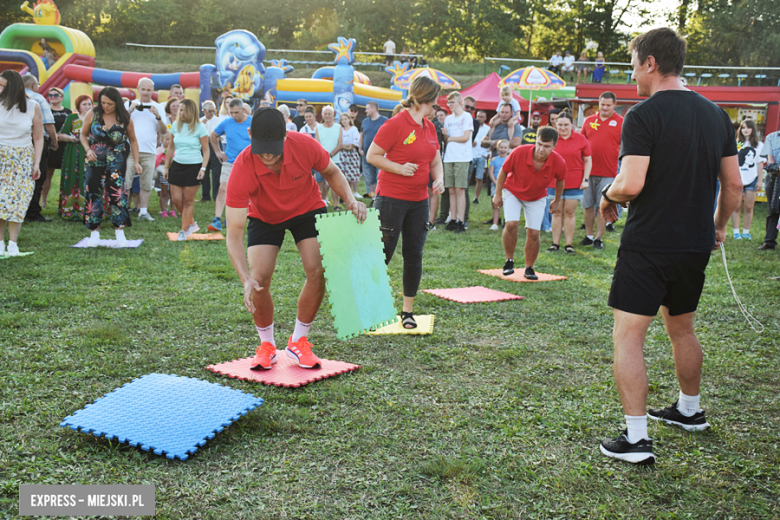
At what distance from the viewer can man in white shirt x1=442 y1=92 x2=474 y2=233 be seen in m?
10.7

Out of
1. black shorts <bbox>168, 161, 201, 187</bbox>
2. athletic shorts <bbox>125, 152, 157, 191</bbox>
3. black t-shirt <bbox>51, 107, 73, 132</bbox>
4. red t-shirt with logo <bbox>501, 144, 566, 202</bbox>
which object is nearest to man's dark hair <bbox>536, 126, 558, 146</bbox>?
red t-shirt with logo <bbox>501, 144, 566, 202</bbox>

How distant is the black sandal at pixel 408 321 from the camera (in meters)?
5.09

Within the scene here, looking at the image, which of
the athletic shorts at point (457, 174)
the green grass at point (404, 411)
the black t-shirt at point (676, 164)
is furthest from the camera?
the athletic shorts at point (457, 174)

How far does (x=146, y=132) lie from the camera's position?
9.98 meters

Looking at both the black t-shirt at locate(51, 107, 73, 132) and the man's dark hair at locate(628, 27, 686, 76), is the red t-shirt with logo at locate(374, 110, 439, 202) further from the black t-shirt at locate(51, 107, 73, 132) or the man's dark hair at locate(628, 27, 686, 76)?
the black t-shirt at locate(51, 107, 73, 132)

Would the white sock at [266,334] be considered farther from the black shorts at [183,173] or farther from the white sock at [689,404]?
the black shorts at [183,173]

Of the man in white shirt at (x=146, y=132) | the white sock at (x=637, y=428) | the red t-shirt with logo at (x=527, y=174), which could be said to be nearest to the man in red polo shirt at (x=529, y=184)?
the red t-shirt with logo at (x=527, y=174)

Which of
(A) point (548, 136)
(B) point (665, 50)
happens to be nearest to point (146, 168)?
(A) point (548, 136)

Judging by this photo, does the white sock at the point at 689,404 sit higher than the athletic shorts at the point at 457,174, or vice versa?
the athletic shorts at the point at 457,174

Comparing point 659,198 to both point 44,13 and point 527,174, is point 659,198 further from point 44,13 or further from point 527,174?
point 44,13

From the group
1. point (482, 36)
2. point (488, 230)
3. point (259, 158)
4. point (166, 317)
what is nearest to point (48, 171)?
point (166, 317)

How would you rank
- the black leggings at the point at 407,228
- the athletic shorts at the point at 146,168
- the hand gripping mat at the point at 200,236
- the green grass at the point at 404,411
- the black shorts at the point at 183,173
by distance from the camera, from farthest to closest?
→ the athletic shorts at the point at 146,168 < the black shorts at the point at 183,173 < the hand gripping mat at the point at 200,236 < the black leggings at the point at 407,228 < the green grass at the point at 404,411

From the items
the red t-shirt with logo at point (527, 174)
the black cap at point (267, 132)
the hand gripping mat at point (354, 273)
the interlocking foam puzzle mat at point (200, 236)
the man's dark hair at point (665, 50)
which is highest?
the man's dark hair at point (665, 50)

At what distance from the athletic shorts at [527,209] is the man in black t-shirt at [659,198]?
4209 millimetres
